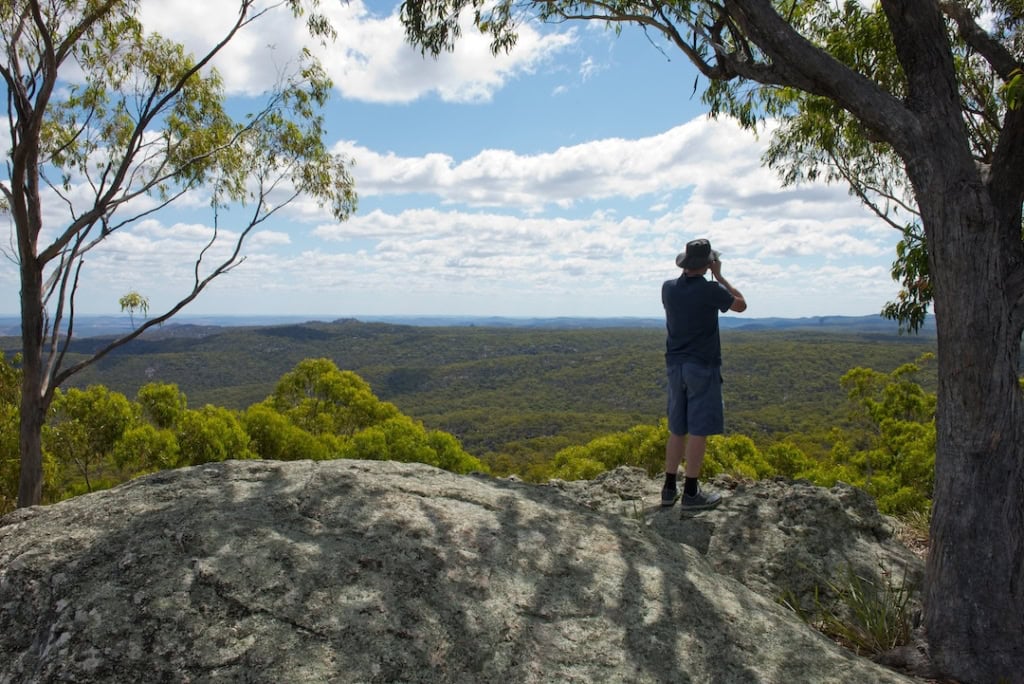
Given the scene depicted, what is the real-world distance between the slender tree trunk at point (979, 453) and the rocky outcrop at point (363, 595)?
4.27ft

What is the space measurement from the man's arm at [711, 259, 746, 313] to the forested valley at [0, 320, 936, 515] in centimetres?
600

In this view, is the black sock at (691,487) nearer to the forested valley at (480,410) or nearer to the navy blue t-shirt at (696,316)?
the navy blue t-shirt at (696,316)

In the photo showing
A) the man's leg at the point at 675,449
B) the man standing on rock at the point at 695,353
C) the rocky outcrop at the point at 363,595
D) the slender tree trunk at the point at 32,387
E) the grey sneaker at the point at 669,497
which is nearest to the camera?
the rocky outcrop at the point at 363,595

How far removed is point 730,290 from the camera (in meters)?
5.62

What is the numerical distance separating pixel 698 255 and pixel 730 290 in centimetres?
42

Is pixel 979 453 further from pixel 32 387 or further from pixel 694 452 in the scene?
pixel 32 387

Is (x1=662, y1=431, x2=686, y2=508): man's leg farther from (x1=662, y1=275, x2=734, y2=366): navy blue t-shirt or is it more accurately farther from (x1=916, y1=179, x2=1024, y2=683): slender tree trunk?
(x1=916, y1=179, x2=1024, y2=683): slender tree trunk

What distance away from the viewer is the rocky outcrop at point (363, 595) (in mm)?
2705

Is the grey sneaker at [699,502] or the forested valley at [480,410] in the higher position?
the grey sneaker at [699,502]

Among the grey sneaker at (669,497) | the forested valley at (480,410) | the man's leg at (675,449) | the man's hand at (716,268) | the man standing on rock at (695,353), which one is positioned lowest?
the forested valley at (480,410)

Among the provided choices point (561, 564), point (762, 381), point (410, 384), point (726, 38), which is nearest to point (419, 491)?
point (561, 564)

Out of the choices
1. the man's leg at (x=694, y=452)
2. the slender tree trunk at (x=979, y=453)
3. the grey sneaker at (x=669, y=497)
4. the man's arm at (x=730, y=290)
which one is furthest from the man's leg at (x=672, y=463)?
the slender tree trunk at (x=979, y=453)

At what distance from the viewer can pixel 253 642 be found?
2703 mm

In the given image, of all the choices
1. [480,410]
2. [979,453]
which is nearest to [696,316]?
[979,453]
